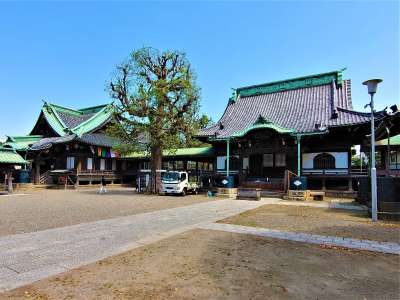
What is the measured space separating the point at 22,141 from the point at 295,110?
33915 millimetres

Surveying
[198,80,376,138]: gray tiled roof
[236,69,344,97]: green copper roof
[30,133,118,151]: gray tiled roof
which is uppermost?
[236,69,344,97]: green copper roof

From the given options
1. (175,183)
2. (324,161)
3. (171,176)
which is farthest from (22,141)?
(324,161)

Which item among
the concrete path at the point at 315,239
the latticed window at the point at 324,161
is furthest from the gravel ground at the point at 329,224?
the latticed window at the point at 324,161

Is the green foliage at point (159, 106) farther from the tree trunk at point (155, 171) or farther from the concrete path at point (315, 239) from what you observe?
the concrete path at point (315, 239)

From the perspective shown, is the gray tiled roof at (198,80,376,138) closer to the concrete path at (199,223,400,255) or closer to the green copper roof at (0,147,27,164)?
the concrete path at (199,223,400,255)

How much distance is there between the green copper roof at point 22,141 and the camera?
1337 inches

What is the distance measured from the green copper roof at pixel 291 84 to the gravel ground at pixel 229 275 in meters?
25.8

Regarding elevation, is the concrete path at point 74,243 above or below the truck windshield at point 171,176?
below

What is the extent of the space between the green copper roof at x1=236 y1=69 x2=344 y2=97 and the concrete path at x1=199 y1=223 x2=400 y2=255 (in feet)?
77.6

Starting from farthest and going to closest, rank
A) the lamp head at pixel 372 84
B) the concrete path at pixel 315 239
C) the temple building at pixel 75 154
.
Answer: the temple building at pixel 75 154 → the lamp head at pixel 372 84 → the concrete path at pixel 315 239

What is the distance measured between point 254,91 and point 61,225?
2774cm

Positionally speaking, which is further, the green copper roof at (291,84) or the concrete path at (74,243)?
the green copper roof at (291,84)

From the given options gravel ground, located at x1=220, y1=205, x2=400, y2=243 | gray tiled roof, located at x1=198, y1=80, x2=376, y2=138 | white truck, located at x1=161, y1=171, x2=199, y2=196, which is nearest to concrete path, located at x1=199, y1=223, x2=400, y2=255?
gravel ground, located at x1=220, y1=205, x2=400, y2=243

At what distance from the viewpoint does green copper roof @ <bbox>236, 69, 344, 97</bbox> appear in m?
28.6
